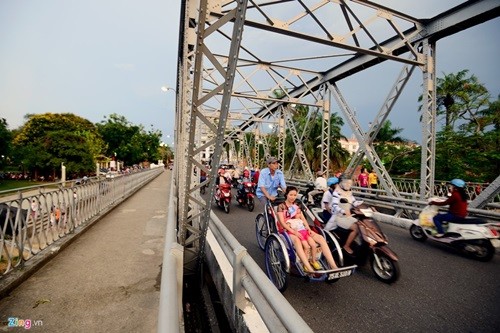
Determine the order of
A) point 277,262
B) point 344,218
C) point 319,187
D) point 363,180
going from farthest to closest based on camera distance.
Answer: point 363,180 < point 319,187 < point 344,218 < point 277,262

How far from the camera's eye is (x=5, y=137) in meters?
34.0

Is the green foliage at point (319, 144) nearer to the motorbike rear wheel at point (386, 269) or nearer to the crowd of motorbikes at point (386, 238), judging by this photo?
the crowd of motorbikes at point (386, 238)

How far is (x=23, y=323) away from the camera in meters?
3.13

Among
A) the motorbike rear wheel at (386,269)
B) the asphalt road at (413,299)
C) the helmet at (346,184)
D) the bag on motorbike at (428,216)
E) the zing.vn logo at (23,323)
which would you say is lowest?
the zing.vn logo at (23,323)

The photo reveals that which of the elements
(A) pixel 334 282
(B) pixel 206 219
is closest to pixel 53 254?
(B) pixel 206 219

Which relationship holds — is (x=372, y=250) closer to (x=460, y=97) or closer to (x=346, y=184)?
(x=346, y=184)

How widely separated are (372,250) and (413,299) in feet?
2.84

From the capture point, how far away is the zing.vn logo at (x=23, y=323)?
10.1 feet

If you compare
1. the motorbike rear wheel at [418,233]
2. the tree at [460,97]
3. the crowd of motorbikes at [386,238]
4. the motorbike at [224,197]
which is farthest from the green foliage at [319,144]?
the crowd of motorbikes at [386,238]

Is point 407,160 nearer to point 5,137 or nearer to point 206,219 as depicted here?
point 206,219

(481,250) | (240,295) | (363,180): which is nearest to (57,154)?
(363,180)

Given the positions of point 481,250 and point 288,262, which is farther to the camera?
point 481,250

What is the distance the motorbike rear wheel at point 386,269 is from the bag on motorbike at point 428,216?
2.48 meters

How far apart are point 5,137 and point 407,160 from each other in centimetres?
4622
